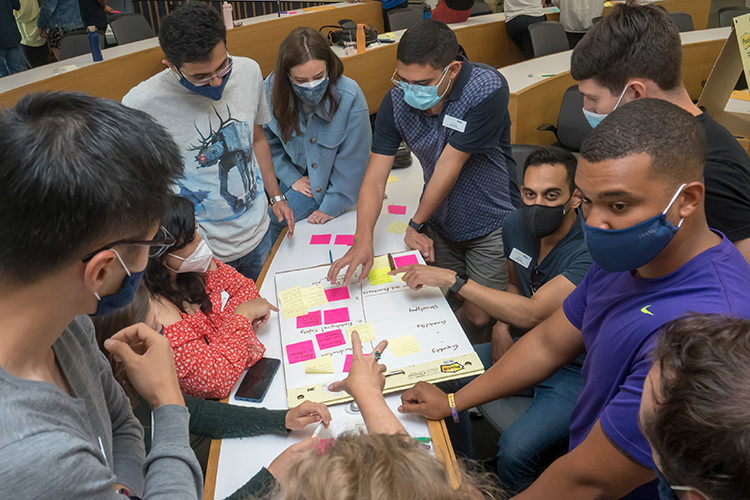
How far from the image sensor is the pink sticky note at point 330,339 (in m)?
1.71

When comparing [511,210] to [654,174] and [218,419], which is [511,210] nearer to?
[654,174]

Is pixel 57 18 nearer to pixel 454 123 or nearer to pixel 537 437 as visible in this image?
pixel 454 123

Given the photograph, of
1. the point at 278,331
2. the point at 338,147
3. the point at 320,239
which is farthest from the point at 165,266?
the point at 338,147

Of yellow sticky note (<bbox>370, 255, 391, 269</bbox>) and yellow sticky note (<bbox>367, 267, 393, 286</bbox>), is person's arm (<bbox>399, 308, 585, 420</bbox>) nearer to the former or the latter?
yellow sticky note (<bbox>367, 267, 393, 286</bbox>)

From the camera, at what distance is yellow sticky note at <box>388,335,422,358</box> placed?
166 centimetres

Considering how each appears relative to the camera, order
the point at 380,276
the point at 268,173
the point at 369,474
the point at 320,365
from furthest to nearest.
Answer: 1. the point at 268,173
2. the point at 380,276
3. the point at 320,365
4. the point at 369,474

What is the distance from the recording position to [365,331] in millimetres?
1749

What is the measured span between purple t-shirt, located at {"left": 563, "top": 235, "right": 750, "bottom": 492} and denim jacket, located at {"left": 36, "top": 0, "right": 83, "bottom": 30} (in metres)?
5.99

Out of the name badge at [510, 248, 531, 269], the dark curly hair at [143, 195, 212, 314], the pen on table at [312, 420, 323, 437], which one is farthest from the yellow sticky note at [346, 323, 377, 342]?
the name badge at [510, 248, 531, 269]

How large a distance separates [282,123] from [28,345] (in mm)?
1961

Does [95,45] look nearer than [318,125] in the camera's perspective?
No

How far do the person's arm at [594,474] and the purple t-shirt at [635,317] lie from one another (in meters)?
0.04

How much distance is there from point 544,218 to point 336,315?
37.2 inches

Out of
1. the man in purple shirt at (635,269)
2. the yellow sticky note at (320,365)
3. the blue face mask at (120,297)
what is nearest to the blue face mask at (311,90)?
the yellow sticky note at (320,365)
